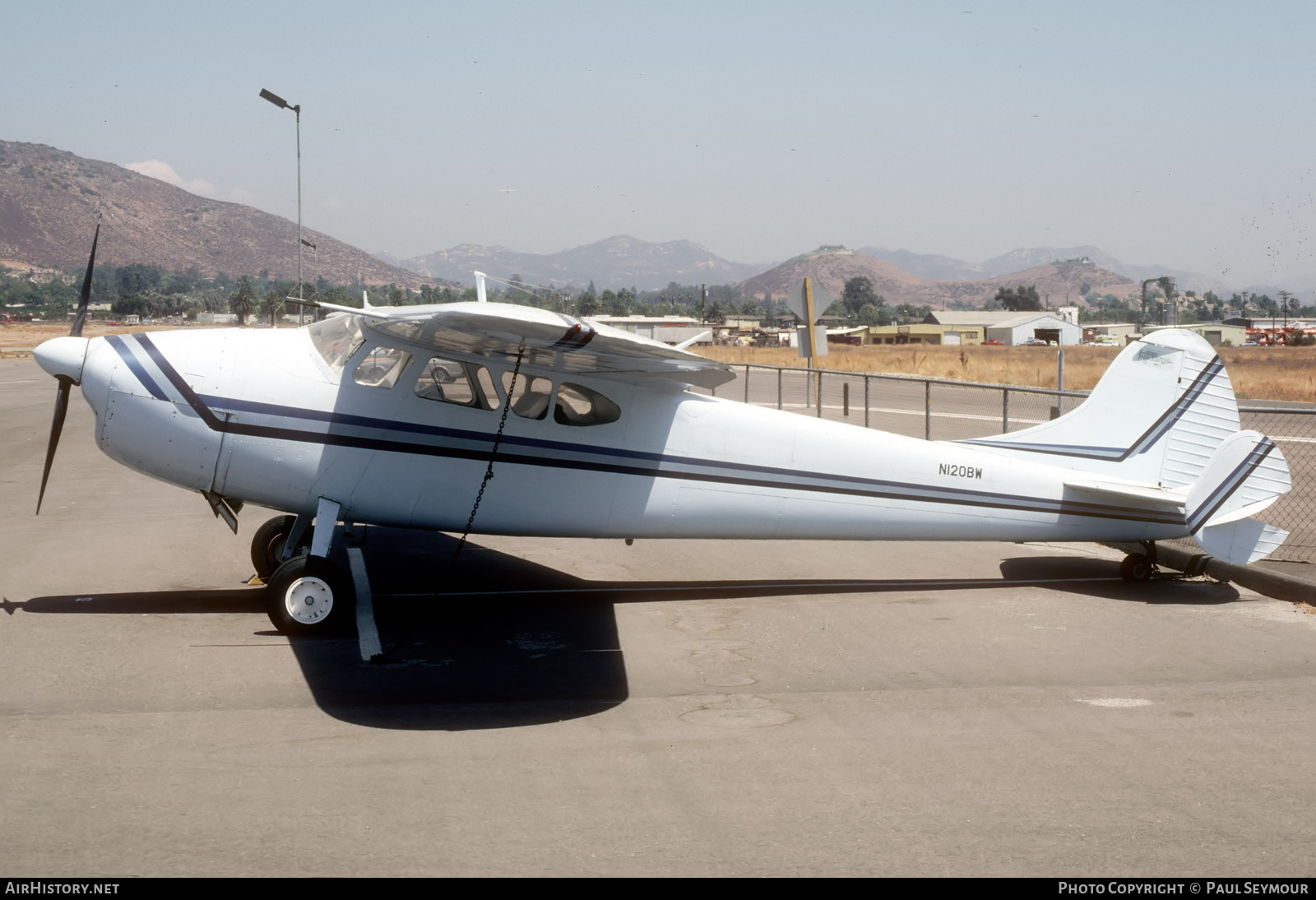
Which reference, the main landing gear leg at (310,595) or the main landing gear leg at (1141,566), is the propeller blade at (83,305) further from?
the main landing gear leg at (1141,566)

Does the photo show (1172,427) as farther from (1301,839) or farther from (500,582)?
(500,582)

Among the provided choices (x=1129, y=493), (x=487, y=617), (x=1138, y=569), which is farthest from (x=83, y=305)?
(x=1138, y=569)

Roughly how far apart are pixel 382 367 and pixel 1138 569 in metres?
7.41

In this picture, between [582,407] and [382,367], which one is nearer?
[382,367]

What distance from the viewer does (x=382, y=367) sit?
8.39 meters

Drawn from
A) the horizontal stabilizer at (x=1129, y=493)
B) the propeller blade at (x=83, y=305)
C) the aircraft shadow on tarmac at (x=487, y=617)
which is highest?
the propeller blade at (x=83, y=305)

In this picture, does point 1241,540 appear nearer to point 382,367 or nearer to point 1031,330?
point 382,367

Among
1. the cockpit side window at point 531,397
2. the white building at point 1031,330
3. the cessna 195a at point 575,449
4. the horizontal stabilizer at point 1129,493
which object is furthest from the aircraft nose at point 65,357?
the white building at point 1031,330

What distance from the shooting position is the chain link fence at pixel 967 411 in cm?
1390

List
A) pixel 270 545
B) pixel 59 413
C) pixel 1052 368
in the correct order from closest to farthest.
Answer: pixel 59 413 → pixel 270 545 → pixel 1052 368

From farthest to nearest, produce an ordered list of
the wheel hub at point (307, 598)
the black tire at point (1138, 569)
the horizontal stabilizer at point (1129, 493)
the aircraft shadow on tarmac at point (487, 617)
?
the black tire at point (1138, 569), the horizontal stabilizer at point (1129, 493), the wheel hub at point (307, 598), the aircraft shadow on tarmac at point (487, 617)

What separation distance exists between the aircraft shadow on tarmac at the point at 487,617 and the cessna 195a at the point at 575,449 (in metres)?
0.61

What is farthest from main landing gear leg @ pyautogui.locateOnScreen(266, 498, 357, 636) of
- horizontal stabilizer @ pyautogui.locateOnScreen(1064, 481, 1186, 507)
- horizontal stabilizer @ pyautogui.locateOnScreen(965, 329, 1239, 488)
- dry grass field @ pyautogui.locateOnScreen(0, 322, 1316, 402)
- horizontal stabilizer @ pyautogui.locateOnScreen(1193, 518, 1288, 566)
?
dry grass field @ pyautogui.locateOnScreen(0, 322, 1316, 402)

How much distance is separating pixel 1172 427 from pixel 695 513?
4.77 metres
